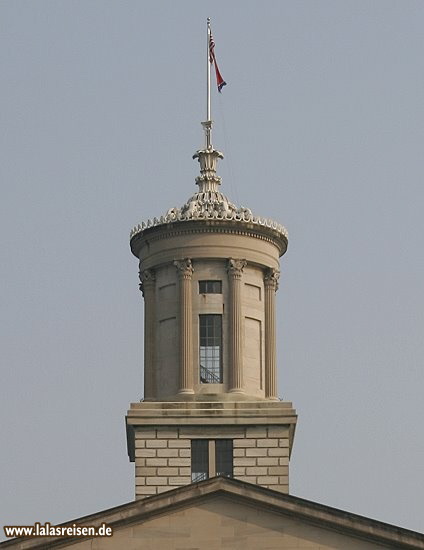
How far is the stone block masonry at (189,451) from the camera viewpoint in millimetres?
66688

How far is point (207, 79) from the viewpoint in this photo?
253 feet

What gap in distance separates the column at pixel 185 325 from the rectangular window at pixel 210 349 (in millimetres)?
587

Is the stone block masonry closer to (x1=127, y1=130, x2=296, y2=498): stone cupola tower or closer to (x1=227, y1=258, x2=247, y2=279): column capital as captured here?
(x1=127, y1=130, x2=296, y2=498): stone cupola tower

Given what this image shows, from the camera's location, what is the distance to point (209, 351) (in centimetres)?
6844

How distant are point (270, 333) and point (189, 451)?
654 centimetres

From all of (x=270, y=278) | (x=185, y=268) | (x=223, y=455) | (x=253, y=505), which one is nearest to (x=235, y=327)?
(x=185, y=268)

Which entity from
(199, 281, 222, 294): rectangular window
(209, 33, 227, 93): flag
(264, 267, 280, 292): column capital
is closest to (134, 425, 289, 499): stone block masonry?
(199, 281, 222, 294): rectangular window

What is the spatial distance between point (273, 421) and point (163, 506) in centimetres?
928

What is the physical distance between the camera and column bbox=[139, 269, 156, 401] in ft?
227

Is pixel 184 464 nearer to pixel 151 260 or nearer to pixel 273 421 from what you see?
pixel 273 421

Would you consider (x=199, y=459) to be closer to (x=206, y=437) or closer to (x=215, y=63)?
(x=206, y=437)

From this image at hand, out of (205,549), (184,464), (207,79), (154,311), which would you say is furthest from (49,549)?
(207,79)

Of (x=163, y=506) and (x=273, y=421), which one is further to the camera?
(x=273, y=421)

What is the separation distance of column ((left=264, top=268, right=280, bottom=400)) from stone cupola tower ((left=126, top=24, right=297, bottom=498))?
42 mm
